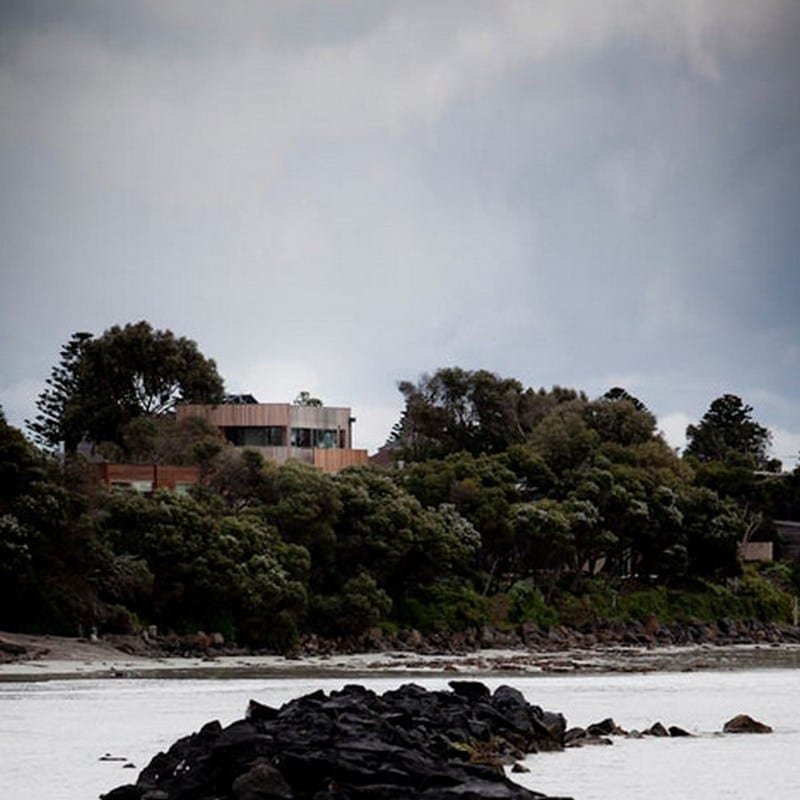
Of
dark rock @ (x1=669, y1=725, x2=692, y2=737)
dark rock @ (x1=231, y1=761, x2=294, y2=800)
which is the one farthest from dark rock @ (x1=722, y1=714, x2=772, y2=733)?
dark rock @ (x1=231, y1=761, x2=294, y2=800)

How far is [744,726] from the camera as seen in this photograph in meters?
25.4

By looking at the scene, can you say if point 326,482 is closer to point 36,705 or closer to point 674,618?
point 674,618

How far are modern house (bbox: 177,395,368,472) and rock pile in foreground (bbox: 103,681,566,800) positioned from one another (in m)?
64.8

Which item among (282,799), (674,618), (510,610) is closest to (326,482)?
(510,610)

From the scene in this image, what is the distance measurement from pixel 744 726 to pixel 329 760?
11002 millimetres

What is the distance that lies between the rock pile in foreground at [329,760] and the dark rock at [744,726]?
524cm

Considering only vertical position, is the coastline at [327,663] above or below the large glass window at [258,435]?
below

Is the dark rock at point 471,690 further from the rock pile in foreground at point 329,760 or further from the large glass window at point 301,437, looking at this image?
Answer: the large glass window at point 301,437

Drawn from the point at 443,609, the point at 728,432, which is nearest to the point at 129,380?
the point at 443,609

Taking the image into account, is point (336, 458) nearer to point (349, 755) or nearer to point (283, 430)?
point (283, 430)

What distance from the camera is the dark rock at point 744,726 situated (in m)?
25.2

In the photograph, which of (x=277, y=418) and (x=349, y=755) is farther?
(x=277, y=418)

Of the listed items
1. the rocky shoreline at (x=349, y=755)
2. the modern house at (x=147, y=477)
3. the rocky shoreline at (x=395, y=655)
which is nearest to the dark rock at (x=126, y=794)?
the rocky shoreline at (x=349, y=755)

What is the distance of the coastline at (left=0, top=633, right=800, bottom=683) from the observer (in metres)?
44.4
